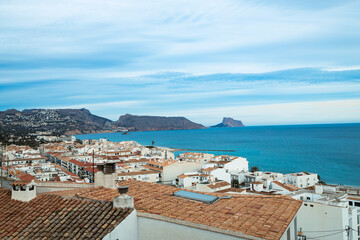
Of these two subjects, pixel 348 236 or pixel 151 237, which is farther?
pixel 348 236

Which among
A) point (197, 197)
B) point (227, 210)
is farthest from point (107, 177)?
point (227, 210)

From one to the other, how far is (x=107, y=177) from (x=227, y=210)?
3.15 m

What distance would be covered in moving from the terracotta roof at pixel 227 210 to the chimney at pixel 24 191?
1066 millimetres

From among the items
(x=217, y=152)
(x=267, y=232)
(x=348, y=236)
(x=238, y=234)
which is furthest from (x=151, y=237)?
(x=217, y=152)

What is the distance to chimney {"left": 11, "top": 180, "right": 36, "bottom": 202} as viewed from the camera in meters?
6.39

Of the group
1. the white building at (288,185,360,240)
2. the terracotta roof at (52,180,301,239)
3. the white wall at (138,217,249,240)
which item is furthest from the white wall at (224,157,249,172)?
the white wall at (138,217,249,240)

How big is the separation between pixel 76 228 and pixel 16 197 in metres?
2.35

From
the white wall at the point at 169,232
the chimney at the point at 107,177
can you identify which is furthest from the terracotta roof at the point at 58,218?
the chimney at the point at 107,177

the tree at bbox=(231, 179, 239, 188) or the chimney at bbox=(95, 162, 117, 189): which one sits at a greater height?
the chimney at bbox=(95, 162, 117, 189)

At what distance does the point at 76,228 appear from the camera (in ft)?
16.6

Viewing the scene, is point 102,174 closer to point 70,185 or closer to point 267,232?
point 70,185

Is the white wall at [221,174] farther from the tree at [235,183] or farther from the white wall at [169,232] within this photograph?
the white wall at [169,232]

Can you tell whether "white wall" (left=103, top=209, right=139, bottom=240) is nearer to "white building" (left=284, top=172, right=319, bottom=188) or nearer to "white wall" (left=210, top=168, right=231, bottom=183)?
"white wall" (left=210, top=168, right=231, bottom=183)

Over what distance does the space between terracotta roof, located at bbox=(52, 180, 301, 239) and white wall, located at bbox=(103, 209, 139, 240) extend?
0.26m
